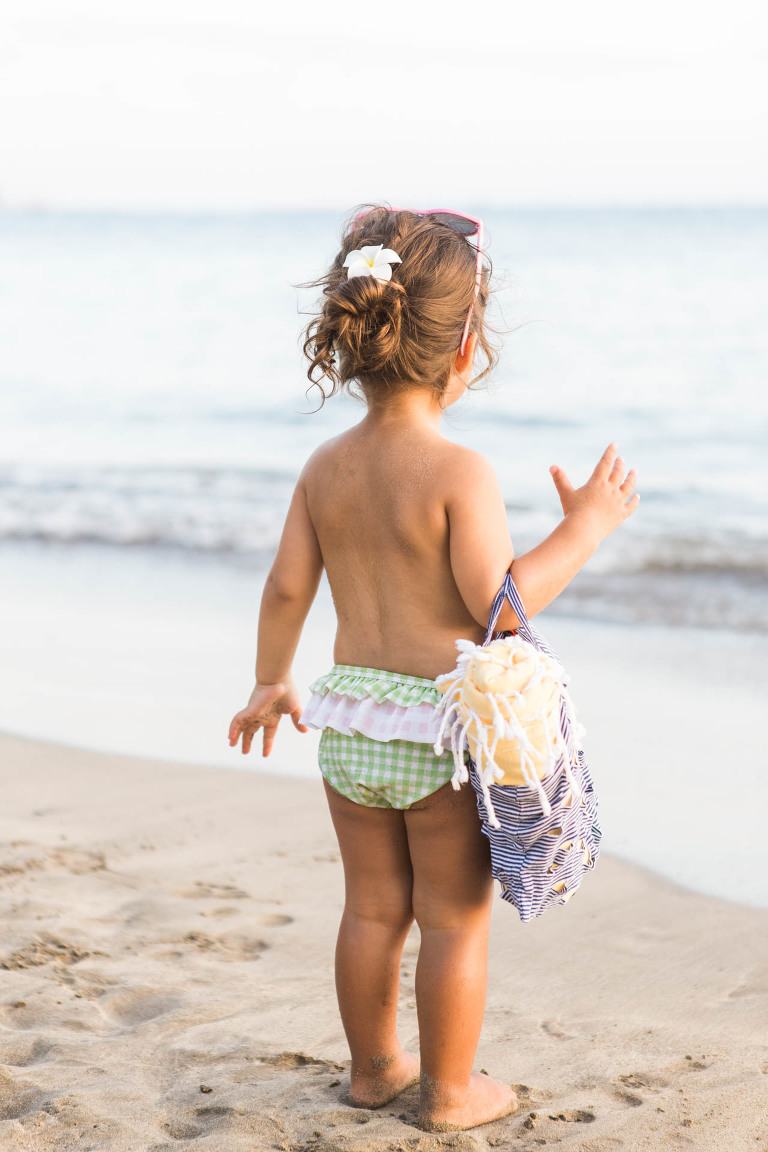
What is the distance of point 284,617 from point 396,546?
36cm

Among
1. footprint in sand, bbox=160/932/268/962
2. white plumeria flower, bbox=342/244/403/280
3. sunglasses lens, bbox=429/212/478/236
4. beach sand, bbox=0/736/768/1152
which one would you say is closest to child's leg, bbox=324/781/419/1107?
beach sand, bbox=0/736/768/1152

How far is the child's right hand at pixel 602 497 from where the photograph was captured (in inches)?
81.0

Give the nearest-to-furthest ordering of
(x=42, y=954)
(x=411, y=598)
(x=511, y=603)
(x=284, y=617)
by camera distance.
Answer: (x=511, y=603) < (x=411, y=598) < (x=284, y=617) < (x=42, y=954)

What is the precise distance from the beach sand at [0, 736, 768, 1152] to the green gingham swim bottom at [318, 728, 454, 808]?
610mm

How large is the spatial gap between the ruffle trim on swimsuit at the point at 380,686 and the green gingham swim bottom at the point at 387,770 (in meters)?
0.08

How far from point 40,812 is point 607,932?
6.27ft

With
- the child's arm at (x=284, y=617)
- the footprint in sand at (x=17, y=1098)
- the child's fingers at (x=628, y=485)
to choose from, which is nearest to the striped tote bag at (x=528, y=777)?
the child's fingers at (x=628, y=485)

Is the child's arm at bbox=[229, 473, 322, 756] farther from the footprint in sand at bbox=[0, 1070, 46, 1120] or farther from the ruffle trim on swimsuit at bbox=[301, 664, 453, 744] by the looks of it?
the footprint in sand at bbox=[0, 1070, 46, 1120]

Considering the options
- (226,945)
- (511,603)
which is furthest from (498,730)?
(226,945)

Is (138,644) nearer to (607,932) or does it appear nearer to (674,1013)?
(607,932)

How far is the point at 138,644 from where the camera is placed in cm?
573

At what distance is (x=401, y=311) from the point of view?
6.59 feet

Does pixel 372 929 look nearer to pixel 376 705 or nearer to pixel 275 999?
pixel 376 705

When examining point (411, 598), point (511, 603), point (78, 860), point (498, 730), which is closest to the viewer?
point (498, 730)
